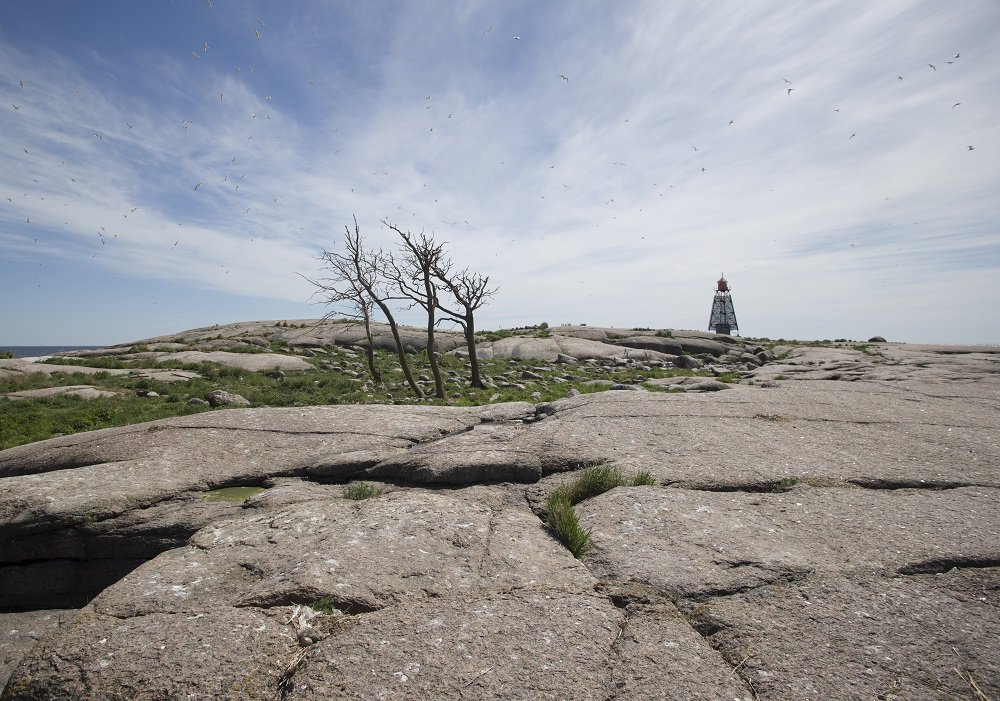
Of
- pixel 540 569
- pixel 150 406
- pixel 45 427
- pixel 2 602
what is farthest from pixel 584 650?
pixel 150 406

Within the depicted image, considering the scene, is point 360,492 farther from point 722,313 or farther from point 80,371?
point 722,313

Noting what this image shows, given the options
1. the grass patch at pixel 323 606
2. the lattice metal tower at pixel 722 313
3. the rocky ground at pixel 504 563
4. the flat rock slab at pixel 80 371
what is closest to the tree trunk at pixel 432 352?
the flat rock slab at pixel 80 371

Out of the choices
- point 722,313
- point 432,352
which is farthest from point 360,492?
point 722,313

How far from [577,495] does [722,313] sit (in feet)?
212

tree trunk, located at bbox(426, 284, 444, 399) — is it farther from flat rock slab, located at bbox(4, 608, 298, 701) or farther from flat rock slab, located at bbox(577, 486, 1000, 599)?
flat rock slab, located at bbox(4, 608, 298, 701)

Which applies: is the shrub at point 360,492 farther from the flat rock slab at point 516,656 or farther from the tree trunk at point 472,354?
the tree trunk at point 472,354

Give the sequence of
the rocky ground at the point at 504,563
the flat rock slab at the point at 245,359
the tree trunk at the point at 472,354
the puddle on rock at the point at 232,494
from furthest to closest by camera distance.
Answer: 1. the flat rock slab at the point at 245,359
2. the tree trunk at the point at 472,354
3. the puddle on rock at the point at 232,494
4. the rocky ground at the point at 504,563

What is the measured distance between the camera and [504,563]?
15.6ft

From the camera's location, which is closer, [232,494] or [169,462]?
[232,494]

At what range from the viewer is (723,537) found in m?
5.06

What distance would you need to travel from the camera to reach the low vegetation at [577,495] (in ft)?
16.8

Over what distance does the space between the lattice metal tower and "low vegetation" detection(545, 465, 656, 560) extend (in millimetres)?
62455

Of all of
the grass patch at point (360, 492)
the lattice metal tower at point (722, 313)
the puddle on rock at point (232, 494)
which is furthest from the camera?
the lattice metal tower at point (722, 313)

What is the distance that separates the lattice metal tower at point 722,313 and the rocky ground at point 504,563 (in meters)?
58.5
